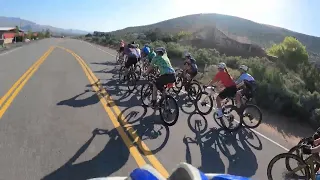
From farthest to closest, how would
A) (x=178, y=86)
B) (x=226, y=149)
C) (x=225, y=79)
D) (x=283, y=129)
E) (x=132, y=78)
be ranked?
(x=132, y=78)
(x=178, y=86)
(x=283, y=129)
(x=225, y=79)
(x=226, y=149)

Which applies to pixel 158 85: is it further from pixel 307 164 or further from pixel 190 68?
pixel 307 164

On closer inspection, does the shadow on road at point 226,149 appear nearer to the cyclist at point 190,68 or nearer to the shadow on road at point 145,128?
the shadow on road at point 145,128

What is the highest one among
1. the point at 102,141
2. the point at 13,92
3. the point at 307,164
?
the point at 307,164

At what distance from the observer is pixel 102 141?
24.6 ft

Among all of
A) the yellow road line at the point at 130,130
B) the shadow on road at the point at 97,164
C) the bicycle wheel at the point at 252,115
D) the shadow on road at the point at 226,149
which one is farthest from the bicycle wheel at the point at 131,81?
the shadow on road at the point at 97,164

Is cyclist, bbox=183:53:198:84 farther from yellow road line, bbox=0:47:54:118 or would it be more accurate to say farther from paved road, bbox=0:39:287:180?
yellow road line, bbox=0:47:54:118

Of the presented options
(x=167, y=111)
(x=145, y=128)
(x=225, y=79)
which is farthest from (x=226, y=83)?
(x=145, y=128)

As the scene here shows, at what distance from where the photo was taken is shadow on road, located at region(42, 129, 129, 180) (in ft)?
18.5

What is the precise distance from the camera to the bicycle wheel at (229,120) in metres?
9.57

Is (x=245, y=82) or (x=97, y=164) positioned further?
(x=245, y=82)

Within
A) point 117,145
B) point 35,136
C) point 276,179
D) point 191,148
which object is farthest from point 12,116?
point 276,179

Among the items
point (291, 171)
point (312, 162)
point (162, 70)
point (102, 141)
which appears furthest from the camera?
point (162, 70)

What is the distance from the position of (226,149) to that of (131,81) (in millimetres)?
7953

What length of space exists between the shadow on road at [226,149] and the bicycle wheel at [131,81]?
522 centimetres
